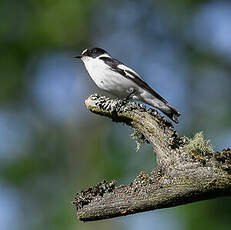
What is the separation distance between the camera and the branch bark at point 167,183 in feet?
13.9

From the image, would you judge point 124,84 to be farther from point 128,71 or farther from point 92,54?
point 92,54

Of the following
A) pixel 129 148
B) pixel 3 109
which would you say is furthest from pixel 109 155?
pixel 3 109

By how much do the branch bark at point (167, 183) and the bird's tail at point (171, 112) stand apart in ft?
6.28

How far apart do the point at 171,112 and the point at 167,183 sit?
2.44 meters

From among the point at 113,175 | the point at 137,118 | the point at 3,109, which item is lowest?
the point at 137,118

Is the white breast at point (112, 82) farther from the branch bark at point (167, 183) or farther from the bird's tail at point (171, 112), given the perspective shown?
the branch bark at point (167, 183)

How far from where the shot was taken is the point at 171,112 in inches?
264

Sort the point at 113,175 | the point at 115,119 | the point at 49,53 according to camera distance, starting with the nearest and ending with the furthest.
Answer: the point at 115,119 → the point at 113,175 → the point at 49,53

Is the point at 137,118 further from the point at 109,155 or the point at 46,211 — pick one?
the point at 46,211

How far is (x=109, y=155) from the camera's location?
1349 cm

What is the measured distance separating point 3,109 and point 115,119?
11.1m

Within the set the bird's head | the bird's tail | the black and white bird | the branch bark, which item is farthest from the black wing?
the branch bark

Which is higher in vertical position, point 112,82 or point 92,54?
point 92,54

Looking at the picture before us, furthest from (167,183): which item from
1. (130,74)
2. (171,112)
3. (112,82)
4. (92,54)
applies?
(92,54)
